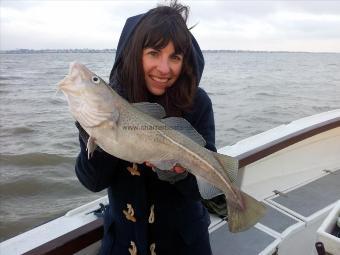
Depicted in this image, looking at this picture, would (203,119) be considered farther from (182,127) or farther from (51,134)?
(51,134)

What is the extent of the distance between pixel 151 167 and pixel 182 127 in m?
0.31

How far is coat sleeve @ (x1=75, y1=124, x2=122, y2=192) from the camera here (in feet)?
7.27

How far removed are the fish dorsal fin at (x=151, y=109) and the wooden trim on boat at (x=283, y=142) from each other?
2.24 m

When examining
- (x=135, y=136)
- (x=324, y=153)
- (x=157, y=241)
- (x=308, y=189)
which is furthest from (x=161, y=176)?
(x=324, y=153)

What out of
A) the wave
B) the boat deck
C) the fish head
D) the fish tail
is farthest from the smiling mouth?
A: the wave

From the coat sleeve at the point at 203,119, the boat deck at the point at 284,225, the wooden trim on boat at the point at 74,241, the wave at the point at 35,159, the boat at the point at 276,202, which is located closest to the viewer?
the coat sleeve at the point at 203,119

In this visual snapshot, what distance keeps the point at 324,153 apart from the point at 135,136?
4427 mm

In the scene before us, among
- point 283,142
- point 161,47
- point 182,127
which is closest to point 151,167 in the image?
point 182,127

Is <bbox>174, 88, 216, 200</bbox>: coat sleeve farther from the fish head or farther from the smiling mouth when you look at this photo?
the fish head

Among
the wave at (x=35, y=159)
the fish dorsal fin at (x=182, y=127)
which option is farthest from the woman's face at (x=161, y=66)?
the wave at (x=35, y=159)

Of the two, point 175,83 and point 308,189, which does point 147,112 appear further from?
point 308,189

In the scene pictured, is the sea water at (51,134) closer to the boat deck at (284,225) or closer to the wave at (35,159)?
the wave at (35,159)

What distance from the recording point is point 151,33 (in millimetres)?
2227

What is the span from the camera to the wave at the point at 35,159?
435 inches
